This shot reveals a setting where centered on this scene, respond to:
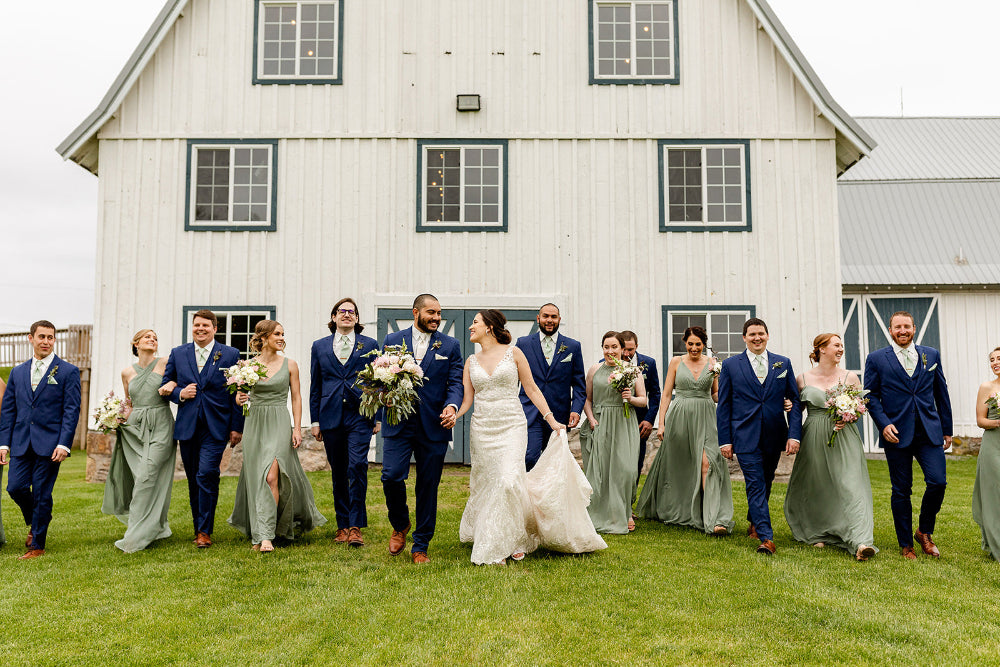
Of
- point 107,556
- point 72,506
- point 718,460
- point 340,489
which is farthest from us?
point 72,506

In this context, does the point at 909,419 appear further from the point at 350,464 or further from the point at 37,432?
the point at 37,432

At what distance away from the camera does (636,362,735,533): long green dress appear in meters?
7.84

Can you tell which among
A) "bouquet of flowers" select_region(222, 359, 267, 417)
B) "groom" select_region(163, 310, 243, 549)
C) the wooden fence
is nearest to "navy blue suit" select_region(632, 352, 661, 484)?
"bouquet of flowers" select_region(222, 359, 267, 417)

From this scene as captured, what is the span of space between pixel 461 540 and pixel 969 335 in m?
12.7

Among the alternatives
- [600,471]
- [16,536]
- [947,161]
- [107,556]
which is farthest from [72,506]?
[947,161]

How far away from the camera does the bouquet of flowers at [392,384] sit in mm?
6188

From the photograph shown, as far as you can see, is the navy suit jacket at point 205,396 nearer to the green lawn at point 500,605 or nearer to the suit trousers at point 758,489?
the green lawn at point 500,605

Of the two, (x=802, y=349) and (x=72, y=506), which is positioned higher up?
(x=802, y=349)

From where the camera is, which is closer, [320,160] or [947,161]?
[320,160]

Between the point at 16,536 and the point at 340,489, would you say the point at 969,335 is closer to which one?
the point at 340,489

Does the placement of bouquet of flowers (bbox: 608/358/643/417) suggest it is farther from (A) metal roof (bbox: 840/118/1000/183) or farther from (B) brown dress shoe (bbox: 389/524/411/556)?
(A) metal roof (bbox: 840/118/1000/183)

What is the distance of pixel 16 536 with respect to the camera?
7945 mm

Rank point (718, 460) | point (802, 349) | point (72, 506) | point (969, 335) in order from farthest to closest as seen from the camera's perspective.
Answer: point (969, 335) → point (802, 349) → point (72, 506) → point (718, 460)

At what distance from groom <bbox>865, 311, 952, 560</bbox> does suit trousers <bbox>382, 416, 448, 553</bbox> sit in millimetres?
3691
